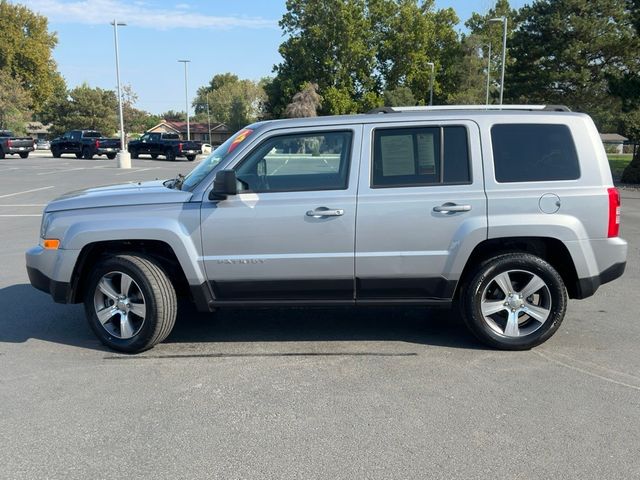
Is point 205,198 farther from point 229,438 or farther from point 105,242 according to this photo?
point 229,438

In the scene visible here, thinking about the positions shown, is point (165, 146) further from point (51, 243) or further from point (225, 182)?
point (225, 182)

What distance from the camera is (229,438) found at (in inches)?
134

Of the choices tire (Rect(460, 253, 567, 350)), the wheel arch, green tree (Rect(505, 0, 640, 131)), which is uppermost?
green tree (Rect(505, 0, 640, 131))

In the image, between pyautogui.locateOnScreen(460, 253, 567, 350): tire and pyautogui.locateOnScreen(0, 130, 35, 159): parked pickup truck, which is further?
pyautogui.locateOnScreen(0, 130, 35, 159): parked pickup truck

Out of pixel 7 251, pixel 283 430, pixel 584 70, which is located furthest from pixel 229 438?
pixel 584 70

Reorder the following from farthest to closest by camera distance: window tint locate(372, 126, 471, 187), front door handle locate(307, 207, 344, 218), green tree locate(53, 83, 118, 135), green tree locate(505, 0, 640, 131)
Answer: green tree locate(53, 83, 118, 135) → green tree locate(505, 0, 640, 131) → window tint locate(372, 126, 471, 187) → front door handle locate(307, 207, 344, 218)

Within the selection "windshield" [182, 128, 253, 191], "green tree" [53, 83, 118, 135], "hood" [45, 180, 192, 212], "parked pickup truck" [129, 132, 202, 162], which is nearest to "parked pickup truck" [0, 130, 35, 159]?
"parked pickup truck" [129, 132, 202, 162]

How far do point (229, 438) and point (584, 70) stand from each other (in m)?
33.9

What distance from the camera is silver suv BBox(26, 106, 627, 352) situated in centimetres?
451

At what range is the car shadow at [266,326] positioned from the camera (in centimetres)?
507

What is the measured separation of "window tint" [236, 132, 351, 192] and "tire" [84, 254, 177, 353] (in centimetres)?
108

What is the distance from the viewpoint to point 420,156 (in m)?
4.61

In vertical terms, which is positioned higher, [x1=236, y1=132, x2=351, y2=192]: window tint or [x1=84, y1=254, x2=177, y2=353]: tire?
[x1=236, y1=132, x2=351, y2=192]: window tint

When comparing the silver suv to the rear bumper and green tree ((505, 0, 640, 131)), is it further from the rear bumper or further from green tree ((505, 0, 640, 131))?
green tree ((505, 0, 640, 131))
